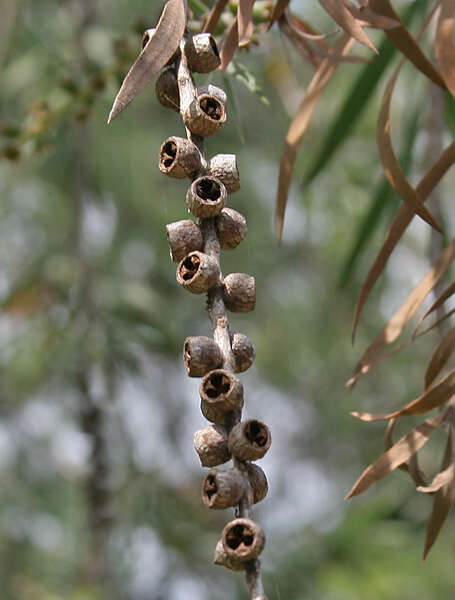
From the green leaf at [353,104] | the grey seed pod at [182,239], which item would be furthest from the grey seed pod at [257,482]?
the green leaf at [353,104]

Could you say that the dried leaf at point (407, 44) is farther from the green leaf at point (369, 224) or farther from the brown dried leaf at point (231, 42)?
the green leaf at point (369, 224)

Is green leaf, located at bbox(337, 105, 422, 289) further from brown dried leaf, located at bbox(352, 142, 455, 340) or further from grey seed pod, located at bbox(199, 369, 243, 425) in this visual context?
grey seed pod, located at bbox(199, 369, 243, 425)

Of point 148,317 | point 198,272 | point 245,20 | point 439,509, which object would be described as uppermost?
point 245,20

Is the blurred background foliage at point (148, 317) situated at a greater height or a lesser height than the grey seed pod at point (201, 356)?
lesser

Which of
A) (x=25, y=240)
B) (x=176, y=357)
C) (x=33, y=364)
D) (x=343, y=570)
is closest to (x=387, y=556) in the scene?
(x=343, y=570)

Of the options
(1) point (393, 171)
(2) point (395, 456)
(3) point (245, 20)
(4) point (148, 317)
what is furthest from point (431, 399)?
(4) point (148, 317)

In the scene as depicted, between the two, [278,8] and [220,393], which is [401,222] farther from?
[220,393]
